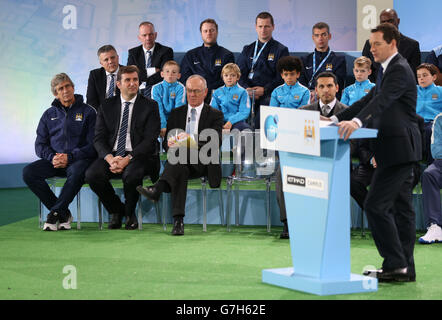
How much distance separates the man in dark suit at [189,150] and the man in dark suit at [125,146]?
22 cm

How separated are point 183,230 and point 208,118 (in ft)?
3.79

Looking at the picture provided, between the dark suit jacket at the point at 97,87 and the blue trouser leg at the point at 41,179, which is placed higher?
the dark suit jacket at the point at 97,87

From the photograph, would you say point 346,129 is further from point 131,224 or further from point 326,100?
point 131,224

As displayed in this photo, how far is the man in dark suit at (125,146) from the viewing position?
6.40 m

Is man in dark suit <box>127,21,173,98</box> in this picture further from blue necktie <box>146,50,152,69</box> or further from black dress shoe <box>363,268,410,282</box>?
black dress shoe <box>363,268,410,282</box>

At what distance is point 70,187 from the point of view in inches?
255

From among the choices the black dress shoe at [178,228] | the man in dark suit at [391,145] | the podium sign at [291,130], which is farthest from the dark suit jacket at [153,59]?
the man in dark suit at [391,145]

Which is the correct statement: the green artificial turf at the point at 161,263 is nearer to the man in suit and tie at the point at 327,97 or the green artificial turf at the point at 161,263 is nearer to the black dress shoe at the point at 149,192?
the black dress shoe at the point at 149,192

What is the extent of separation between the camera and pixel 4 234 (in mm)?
6223

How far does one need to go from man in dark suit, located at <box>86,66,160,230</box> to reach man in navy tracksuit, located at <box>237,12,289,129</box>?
1495mm

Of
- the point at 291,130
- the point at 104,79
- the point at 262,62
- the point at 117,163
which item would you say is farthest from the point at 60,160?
the point at 291,130

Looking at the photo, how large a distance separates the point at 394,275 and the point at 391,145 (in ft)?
2.55

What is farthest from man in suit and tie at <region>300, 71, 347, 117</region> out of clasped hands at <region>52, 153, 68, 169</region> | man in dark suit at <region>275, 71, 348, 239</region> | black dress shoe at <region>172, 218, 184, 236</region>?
clasped hands at <region>52, 153, 68, 169</region>

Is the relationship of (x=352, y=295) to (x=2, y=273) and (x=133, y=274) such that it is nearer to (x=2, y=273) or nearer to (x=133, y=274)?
(x=133, y=274)
